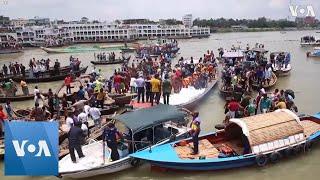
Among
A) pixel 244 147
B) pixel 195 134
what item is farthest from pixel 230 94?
pixel 195 134

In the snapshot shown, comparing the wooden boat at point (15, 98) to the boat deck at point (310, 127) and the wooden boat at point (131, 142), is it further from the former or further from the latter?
the boat deck at point (310, 127)

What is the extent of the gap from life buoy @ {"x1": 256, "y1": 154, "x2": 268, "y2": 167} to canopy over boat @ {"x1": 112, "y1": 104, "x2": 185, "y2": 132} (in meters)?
3.04

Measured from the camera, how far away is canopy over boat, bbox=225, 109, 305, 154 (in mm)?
13141

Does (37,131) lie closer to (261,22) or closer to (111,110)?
(111,110)

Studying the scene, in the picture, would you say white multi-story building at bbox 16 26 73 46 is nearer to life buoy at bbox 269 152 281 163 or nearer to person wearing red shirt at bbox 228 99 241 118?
person wearing red shirt at bbox 228 99 241 118

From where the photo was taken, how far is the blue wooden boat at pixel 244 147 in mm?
12859

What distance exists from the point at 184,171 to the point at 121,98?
25.9ft

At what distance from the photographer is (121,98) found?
20172mm

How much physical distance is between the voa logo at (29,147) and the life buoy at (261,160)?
711 cm

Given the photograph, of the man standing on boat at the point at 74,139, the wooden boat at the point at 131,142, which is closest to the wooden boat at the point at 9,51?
the wooden boat at the point at 131,142

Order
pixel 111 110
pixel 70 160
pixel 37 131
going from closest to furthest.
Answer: pixel 37 131 < pixel 70 160 < pixel 111 110

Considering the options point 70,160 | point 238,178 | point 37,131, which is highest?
point 37,131

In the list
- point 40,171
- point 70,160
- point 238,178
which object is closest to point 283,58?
point 238,178

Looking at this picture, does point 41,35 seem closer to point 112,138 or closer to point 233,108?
point 233,108
